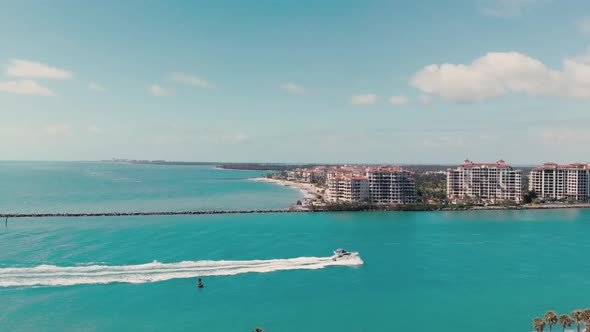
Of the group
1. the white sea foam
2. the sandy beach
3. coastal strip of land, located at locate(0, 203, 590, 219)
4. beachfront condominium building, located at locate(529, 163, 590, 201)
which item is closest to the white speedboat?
the white sea foam

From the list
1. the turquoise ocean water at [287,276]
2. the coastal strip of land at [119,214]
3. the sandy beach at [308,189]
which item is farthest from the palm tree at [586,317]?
the sandy beach at [308,189]

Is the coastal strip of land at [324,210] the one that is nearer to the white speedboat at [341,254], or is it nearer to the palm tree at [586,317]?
the white speedboat at [341,254]

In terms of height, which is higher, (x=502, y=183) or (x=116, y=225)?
(x=502, y=183)

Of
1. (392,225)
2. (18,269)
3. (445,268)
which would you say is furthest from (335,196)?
(18,269)

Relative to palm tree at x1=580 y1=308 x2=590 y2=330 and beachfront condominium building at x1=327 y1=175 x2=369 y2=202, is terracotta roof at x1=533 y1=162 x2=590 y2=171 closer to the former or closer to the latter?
beachfront condominium building at x1=327 y1=175 x2=369 y2=202

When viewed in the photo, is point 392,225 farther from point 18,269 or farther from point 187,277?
point 18,269

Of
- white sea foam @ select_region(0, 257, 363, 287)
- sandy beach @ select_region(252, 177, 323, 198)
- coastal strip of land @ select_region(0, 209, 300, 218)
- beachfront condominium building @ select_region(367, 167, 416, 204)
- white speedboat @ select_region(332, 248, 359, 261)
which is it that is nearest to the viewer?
white sea foam @ select_region(0, 257, 363, 287)

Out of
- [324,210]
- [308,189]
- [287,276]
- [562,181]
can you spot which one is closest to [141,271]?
[287,276]
